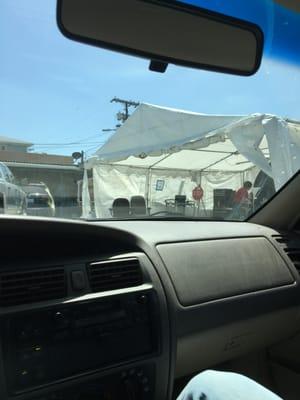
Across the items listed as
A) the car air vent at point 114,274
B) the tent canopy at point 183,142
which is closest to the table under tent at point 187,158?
the tent canopy at point 183,142

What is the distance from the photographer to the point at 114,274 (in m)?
2.26

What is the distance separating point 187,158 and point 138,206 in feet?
11.2

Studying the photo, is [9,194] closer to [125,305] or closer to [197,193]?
[125,305]

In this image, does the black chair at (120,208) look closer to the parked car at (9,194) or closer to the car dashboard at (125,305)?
the car dashboard at (125,305)

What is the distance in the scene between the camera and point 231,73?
235 centimetres

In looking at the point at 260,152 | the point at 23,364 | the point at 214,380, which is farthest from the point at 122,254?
the point at 260,152

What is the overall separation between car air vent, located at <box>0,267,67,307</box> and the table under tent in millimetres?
1448

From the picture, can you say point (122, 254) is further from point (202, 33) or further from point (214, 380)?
point (202, 33)

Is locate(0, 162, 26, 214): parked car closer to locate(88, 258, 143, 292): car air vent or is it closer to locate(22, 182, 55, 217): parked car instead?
locate(22, 182, 55, 217): parked car

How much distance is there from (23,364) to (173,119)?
→ 5.90m

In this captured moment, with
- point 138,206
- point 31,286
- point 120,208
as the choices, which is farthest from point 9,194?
point 31,286

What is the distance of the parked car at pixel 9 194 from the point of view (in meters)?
3.27

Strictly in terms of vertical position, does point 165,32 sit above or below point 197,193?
above

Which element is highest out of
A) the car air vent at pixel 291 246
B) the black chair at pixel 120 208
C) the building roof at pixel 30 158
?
the building roof at pixel 30 158
